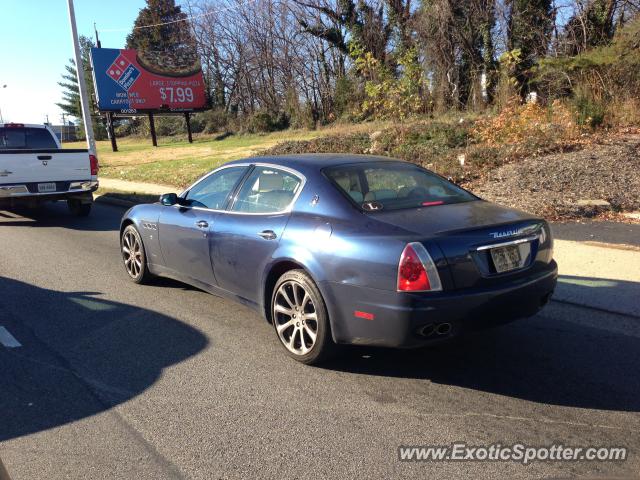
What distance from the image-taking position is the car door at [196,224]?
16.7 feet

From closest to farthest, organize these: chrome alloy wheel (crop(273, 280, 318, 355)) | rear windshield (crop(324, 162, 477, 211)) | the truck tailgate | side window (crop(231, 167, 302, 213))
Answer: chrome alloy wheel (crop(273, 280, 318, 355)), rear windshield (crop(324, 162, 477, 211)), side window (crop(231, 167, 302, 213)), the truck tailgate

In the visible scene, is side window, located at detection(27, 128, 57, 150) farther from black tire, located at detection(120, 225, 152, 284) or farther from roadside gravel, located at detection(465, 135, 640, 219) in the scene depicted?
roadside gravel, located at detection(465, 135, 640, 219)

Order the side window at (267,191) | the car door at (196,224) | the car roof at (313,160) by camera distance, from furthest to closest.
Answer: the car door at (196,224) < the car roof at (313,160) < the side window at (267,191)

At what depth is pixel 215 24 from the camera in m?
47.9

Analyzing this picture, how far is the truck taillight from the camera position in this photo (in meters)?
3.48

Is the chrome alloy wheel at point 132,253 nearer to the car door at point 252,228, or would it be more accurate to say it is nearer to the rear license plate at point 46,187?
the car door at point 252,228

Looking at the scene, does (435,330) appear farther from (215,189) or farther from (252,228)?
(215,189)

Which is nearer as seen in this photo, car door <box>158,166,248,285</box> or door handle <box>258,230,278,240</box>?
door handle <box>258,230,278,240</box>

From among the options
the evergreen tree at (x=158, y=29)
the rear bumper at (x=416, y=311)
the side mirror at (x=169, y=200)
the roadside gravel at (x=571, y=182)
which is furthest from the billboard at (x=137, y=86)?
the rear bumper at (x=416, y=311)

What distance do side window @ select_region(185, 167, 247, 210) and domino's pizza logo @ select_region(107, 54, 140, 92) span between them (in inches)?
1282

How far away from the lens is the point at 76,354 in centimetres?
445

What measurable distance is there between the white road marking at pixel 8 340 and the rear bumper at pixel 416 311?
2776mm

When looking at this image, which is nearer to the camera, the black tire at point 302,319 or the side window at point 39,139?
the black tire at point 302,319

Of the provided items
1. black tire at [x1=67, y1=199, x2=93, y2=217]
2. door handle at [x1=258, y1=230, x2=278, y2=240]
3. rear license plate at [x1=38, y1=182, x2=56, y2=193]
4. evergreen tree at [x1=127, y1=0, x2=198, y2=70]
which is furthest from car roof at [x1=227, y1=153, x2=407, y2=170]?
evergreen tree at [x1=127, y1=0, x2=198, y2=70]
